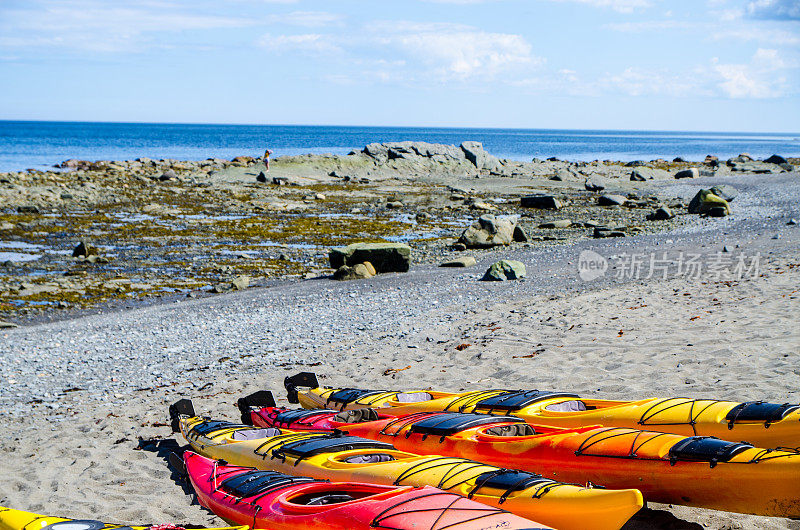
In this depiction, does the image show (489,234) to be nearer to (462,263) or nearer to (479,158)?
(462,263)

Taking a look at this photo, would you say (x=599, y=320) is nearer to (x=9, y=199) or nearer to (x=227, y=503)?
(x=227, y=503)

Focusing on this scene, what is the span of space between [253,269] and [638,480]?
619 inches

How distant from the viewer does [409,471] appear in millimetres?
5117

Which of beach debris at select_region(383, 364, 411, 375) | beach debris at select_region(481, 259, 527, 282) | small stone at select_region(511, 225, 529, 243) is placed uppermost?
small stone at select_region(511, 225, 529, 243)

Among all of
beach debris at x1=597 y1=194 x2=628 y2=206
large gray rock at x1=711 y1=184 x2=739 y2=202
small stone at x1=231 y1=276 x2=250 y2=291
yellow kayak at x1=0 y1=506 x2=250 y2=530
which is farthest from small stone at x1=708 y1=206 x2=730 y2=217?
yellow kayak at x1=0 y1=506 x2=250 y2=530

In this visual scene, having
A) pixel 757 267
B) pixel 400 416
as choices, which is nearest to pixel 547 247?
pixel 757 267

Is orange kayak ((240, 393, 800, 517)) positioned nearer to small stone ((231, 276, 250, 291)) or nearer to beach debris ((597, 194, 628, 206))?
small stone ((231, 276, 250, 291))

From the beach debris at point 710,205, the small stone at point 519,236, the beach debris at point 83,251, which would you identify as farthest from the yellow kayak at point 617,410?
the beach debris at point 710,205

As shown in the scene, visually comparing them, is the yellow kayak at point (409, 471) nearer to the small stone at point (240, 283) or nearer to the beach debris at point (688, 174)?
the small stone at point (240, 283)

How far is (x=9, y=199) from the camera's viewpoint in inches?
1259

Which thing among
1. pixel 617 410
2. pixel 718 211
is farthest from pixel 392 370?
pixel 718 211

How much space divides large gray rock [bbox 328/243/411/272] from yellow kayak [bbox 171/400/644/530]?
11.2 m

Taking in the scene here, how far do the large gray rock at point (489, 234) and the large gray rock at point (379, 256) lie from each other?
171 inches

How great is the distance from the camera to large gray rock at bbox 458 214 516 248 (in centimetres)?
2181
